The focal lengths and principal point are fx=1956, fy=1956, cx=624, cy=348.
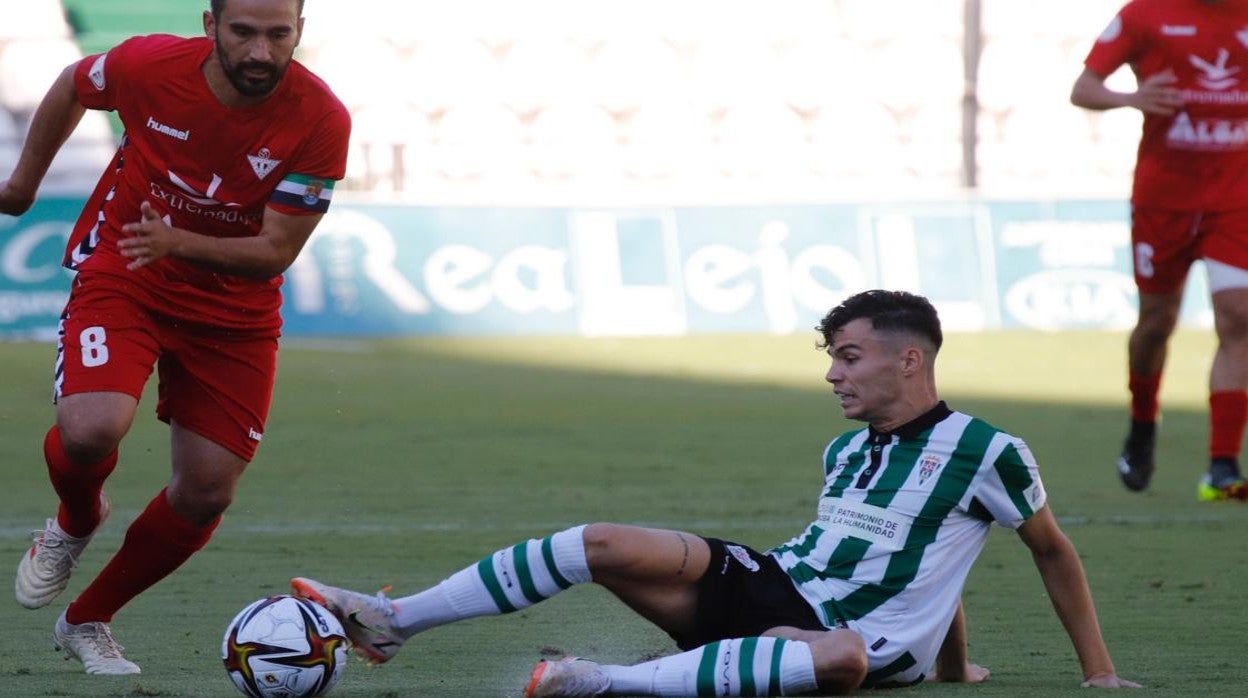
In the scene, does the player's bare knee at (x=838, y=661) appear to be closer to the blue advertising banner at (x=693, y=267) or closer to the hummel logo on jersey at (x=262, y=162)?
the hummel logo on jersey at (x=262, y=162)

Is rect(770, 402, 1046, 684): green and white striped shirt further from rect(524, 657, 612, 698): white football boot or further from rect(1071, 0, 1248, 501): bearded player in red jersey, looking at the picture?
rect(1071, 0, 1248, 501): bearded player in red jersey

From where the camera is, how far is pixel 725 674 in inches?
163

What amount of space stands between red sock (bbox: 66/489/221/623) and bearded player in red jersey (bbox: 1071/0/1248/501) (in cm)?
444

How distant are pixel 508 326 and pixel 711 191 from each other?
5.33 meters

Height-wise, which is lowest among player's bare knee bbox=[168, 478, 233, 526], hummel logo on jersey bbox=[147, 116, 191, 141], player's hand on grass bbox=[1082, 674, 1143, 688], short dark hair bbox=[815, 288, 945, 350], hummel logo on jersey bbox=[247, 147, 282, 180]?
player's hand on grass bbox=[1082, 674, 1143, 688]

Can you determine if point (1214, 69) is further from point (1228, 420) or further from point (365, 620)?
point (365, 620)

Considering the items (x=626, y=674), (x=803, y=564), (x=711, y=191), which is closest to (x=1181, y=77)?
(x=803, y=564)

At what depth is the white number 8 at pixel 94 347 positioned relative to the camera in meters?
4.93

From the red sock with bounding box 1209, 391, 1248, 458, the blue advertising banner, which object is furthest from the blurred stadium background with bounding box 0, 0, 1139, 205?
the red sock with bounding box 1209, 391, 1248, 458

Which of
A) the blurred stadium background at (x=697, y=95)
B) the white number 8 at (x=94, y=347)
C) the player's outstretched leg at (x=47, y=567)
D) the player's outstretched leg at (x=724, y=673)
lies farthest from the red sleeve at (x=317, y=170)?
the blurred stadium background at (x=697, y=95)

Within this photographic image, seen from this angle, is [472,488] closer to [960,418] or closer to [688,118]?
[960,418]

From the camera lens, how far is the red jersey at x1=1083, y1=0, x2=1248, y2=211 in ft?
26.4

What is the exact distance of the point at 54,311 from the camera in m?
15.1

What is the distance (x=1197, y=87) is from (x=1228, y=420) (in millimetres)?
1378
